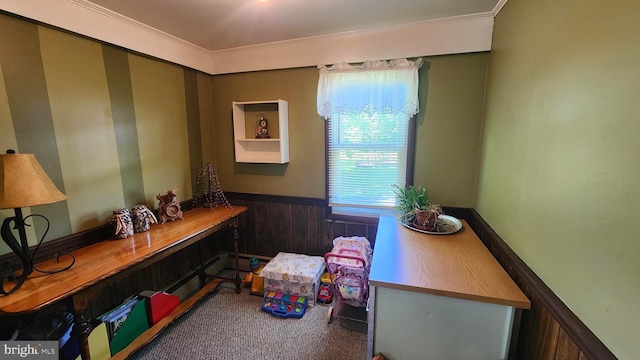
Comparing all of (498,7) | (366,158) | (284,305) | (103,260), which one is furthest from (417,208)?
(103,260)

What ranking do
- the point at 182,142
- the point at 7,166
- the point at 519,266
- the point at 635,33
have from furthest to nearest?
the point at 182,142, the point at 519,266, the point at 7,166, the point at 635,33

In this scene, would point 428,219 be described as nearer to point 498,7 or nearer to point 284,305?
point 284,305

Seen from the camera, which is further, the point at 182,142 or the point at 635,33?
the point at 182,142

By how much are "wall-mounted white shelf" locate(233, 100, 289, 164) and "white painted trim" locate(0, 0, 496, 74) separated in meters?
0.38

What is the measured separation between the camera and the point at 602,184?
0.83 metres

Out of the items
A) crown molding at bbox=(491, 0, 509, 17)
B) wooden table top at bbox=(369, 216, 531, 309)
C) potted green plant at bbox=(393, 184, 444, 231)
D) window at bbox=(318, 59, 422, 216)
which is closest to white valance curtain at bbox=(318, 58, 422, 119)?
window at bbox=(318, 59, 422, 216)

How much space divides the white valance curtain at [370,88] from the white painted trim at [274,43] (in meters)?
0.10

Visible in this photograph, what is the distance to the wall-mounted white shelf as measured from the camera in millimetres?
2590

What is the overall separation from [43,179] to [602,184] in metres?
2.32

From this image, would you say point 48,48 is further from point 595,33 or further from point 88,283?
point 595,33

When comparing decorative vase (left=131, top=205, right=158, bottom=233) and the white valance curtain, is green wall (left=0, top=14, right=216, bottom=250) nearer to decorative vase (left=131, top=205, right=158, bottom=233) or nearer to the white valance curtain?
decorative vase (left=131, top=205, right=158, bottom=233)

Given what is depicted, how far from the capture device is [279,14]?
1915 mm

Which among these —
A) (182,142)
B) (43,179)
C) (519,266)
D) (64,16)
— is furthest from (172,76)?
(519,266)

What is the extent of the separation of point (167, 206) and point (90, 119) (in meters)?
0.82
